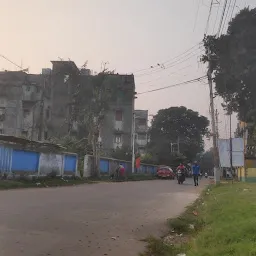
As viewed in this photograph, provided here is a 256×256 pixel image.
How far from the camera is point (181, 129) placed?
8244cm

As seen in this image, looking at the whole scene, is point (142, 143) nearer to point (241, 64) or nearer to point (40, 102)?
point (40, 102)

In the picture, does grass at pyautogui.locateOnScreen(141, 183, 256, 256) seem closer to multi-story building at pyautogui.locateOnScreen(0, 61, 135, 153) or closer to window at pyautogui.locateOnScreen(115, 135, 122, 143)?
multi-story building at pyautogui.locateOnScreen(0, 61, 135, 153)

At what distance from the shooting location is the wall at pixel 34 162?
2095 cm

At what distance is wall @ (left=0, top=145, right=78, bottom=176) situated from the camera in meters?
21.0

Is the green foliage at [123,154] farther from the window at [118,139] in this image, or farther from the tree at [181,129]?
the tree at [181,129]

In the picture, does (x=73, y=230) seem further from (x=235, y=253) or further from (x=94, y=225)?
(x=235, y=253)

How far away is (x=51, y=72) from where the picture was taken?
5603 cm

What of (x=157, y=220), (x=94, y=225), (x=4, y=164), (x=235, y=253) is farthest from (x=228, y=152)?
(x=235, y=253)

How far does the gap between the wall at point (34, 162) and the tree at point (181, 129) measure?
51715 mm

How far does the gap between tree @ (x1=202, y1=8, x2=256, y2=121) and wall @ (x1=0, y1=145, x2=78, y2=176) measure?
21334 mm

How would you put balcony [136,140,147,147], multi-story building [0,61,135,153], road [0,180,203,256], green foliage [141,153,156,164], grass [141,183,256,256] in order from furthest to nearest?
balcony [136,140,147,147] → green foliage [141,153,156,164] → multi-story building [0,61,135,153] → road [0,180,203,256] → grass [141,183,256,256]

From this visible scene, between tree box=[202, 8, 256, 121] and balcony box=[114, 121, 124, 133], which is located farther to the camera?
balcony box=[114, 121, 124, 133]

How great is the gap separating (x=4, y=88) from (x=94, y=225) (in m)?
47.2

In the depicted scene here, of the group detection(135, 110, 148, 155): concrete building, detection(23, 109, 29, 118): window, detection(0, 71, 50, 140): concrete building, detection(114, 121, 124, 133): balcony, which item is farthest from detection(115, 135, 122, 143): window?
detection(135, 110, 148, 155): concrete building
